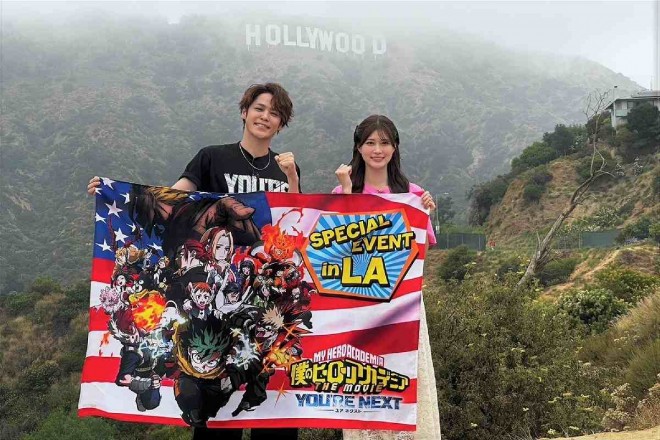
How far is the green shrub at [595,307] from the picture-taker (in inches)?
598

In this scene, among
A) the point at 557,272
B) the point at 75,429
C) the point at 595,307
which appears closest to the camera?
the point at 595,307

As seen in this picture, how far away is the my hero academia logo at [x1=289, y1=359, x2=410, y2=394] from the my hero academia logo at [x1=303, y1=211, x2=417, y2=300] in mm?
436

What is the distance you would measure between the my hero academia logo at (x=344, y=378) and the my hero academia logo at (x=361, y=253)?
44 centimetres

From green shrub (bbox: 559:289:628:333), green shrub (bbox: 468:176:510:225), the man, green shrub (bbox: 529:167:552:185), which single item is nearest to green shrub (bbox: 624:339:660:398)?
the man

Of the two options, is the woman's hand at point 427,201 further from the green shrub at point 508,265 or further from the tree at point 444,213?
the tree at point 444,213

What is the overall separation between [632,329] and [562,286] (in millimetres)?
20866

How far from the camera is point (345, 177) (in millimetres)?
3783

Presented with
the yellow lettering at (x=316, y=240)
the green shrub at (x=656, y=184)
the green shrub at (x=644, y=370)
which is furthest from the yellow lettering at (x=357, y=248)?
the green shrub at (x=656, y=184)

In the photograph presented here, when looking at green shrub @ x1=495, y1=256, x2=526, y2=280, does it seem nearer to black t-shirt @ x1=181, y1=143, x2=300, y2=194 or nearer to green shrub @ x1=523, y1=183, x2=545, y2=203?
green shrub @ x1=523, y1=183, x2=545, y2=203

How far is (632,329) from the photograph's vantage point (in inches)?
381

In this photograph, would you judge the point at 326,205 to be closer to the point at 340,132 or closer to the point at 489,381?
the point at 489,381

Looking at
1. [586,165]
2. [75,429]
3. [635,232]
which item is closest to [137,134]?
[586,165]

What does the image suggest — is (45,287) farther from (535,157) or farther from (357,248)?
(357,248)

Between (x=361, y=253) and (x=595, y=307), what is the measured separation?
13902 mm
